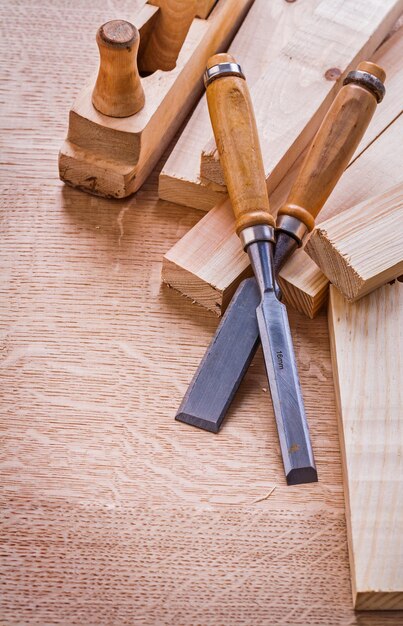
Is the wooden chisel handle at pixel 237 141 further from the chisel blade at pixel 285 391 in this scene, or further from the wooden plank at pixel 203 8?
the wooden plank at pixel 203 8

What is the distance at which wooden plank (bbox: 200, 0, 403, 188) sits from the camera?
1373 mm

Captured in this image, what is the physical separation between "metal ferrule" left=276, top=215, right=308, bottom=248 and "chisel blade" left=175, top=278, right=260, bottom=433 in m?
0.09

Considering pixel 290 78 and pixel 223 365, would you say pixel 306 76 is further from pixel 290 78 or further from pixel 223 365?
pixel 223 365

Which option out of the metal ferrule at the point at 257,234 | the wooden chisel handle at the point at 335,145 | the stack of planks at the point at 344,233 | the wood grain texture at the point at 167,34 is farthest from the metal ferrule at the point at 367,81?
the wood grain texture at the point at 167,34

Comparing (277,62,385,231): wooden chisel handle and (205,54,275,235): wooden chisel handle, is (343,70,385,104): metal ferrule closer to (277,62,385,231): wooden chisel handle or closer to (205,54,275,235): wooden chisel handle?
(277,62,385,231): wooden chisel handle

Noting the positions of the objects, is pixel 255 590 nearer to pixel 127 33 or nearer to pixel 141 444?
pixel 141 444

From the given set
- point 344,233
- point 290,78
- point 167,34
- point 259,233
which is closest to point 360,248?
point 344,233

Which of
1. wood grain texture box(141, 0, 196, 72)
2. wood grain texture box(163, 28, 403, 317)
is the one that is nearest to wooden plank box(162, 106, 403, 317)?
wood grain texture box(163, 28, 403, 317)

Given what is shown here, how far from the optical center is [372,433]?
1.13m

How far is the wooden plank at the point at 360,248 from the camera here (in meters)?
1.21

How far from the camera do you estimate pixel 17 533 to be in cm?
106

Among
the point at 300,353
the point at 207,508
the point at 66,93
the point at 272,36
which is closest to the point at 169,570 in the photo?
the point at 207,508

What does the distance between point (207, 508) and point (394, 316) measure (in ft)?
1.20

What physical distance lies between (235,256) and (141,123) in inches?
9.7
